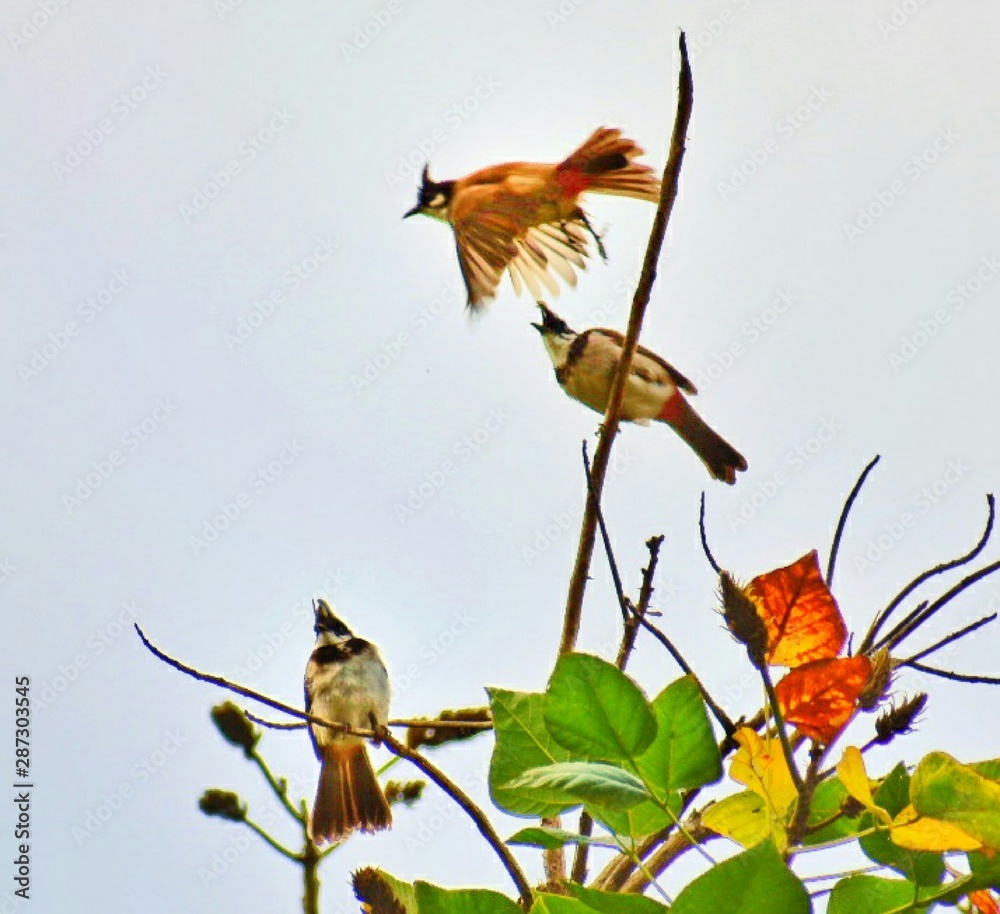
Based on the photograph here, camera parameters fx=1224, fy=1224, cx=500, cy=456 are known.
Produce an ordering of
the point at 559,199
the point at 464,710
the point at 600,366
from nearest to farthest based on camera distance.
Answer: the point at 464,710 < the point at 559,199 < the point at 600,366

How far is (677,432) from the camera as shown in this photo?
22.9 feet

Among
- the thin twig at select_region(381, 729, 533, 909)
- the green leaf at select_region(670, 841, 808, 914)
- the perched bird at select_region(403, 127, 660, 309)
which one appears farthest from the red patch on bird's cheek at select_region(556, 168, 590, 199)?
the green leaf at select_region(670, 841, 808, 914)

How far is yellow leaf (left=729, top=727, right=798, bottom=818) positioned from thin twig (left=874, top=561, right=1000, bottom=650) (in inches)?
7.9

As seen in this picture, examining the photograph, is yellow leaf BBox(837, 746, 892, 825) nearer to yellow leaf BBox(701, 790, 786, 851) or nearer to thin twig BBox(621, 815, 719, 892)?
yellow leaf BBox(701, 790, 786, 851)

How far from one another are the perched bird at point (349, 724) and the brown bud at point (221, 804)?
2462 mm

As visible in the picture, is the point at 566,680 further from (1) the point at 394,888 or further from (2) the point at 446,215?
(2) the point at 446,215

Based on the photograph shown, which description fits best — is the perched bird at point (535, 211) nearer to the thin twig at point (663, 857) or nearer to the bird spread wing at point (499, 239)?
the bird spread wing at point (499, 239)

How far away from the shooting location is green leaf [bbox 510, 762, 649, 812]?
1194 millimetres

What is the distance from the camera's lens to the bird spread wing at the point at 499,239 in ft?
16.7

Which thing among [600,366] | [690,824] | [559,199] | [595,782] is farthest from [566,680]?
[600,366]

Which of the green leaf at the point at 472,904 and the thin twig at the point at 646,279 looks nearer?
the green leaf at the point at 472,904

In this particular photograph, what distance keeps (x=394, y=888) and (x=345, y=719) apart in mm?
4621

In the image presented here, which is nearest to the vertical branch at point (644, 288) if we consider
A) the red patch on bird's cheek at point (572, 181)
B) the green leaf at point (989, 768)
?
the green leaf at point (989, 768)

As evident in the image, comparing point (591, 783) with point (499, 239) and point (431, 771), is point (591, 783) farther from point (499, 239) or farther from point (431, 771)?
point (499, 239)
